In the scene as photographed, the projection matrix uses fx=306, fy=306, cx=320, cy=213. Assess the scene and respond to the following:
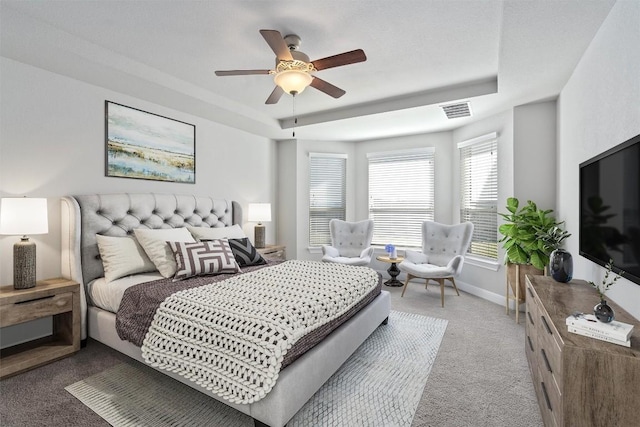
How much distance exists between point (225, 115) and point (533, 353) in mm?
3893

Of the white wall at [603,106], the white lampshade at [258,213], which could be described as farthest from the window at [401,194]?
the white wall at [603,106]

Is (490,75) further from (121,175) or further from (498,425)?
(121,175)

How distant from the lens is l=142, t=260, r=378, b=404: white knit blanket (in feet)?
5.02

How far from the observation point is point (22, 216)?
2.22 meters

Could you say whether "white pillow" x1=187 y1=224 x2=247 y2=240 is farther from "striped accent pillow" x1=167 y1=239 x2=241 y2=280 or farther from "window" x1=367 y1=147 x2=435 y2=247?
"window" x1=367 y1=147 x2=435 y2=247

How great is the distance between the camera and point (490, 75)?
3.11 metres

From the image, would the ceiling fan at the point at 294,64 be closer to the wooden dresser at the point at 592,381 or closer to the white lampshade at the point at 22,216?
the white lampshade at the point at 22,216

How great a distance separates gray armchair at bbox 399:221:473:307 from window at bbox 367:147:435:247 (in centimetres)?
53

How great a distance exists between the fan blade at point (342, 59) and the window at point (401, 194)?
10.4 ft

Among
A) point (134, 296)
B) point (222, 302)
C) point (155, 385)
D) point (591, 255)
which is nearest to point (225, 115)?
point (134, 296)

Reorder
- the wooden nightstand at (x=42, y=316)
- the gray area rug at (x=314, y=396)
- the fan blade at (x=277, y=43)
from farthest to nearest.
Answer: the wooden nightstand at (x=42, y=316) → the fan blade at (x=277, y=43) → the gray area rug at (x=314, y=396)

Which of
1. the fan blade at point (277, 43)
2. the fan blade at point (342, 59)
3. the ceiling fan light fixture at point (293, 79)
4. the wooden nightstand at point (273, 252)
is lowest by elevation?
the wooden nightstand at point (273, 252)

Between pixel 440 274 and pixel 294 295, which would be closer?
pixel 294 295

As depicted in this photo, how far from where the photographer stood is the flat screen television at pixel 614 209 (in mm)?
1455
